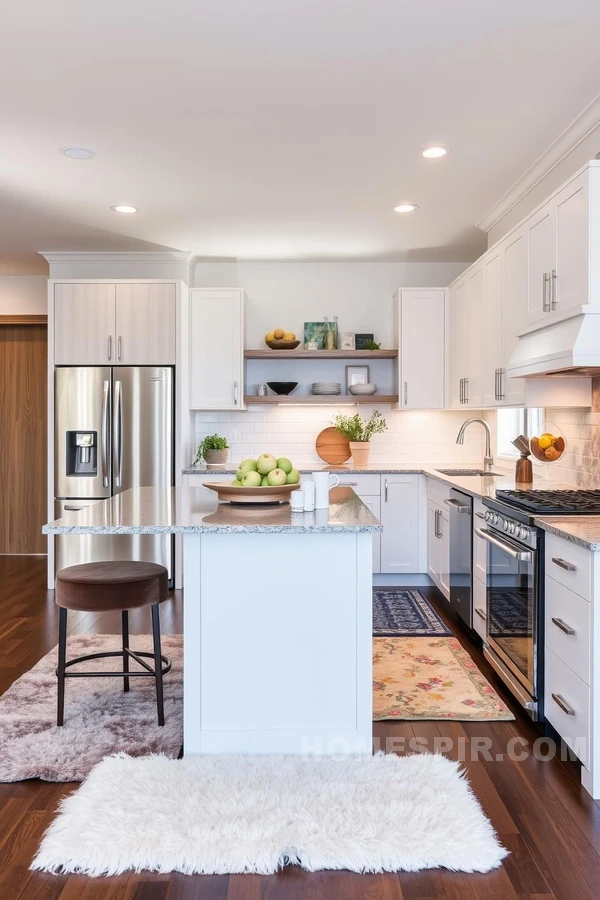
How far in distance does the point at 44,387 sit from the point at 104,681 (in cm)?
431

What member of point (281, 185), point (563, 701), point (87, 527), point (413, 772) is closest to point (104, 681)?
point (87, 527)

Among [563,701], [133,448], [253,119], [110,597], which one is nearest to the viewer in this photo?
[563,701]

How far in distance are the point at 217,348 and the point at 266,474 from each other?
281 cm

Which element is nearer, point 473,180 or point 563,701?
point 563,701

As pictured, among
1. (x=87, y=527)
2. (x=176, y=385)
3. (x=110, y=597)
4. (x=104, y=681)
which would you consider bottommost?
(x=104, y=681)

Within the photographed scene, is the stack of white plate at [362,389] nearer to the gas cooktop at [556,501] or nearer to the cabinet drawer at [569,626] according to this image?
the gas cooktop at [556,501]

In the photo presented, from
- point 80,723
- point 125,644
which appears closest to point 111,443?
point 125,644

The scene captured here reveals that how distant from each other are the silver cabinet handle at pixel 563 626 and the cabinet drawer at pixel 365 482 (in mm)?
2725

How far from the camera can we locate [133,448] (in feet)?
17.3

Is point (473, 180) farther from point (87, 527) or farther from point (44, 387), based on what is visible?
point (44, 387)

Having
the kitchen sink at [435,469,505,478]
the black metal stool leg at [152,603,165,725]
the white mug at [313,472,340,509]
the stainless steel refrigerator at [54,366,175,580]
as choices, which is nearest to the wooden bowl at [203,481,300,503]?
the white mug at [313,472,340,509]

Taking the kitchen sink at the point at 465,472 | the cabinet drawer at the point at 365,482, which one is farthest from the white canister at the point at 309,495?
the cabinet drawer at the point at 365,482

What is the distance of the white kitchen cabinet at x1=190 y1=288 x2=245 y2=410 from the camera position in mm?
5598

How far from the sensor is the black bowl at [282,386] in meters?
5.74
